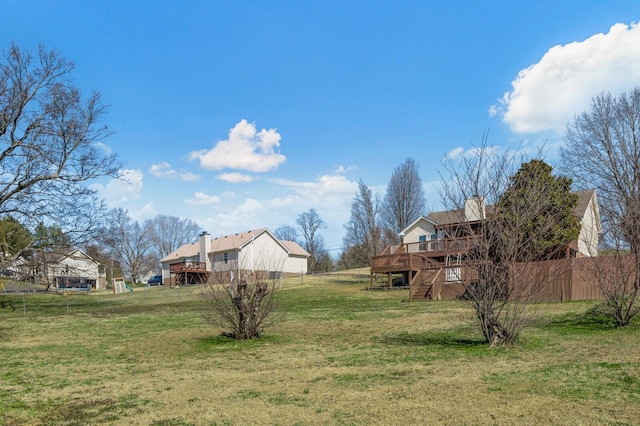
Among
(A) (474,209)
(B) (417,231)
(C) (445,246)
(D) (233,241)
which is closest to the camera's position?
(A) (474,209)

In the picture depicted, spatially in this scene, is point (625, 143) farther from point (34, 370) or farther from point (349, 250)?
point (349, 250)

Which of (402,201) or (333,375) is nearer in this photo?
(333,375)

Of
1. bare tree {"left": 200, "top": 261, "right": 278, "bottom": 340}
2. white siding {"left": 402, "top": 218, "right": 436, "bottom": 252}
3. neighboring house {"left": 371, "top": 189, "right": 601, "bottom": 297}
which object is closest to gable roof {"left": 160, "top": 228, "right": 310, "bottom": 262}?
white siding {"left": 402, "top": 218, "right": 436, "bottom": 252}

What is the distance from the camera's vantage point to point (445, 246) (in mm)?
11977

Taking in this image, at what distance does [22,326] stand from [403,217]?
1510 inches

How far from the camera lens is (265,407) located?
6195 millimetres

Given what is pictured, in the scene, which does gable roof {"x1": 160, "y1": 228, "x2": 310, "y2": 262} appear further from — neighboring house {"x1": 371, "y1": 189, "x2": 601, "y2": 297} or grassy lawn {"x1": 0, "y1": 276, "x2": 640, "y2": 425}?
grassy lawn {"x1": 0, "y1": 276, "x2": 640, "y2": 425}

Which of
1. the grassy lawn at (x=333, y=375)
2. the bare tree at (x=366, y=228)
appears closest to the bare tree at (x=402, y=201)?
the bare tree at (x=366, y=228)

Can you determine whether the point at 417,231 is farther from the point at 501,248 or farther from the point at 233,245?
the point at 501,248

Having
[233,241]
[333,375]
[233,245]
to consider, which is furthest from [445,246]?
[233,241]

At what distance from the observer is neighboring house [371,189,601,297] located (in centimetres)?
988

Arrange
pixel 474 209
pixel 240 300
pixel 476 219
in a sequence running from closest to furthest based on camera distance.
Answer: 1. pixel 474 209
2. pixel 476 219
3. pixel 240 300

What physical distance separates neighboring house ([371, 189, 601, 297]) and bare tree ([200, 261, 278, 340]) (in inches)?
193

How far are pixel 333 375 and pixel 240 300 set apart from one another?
4865mm
